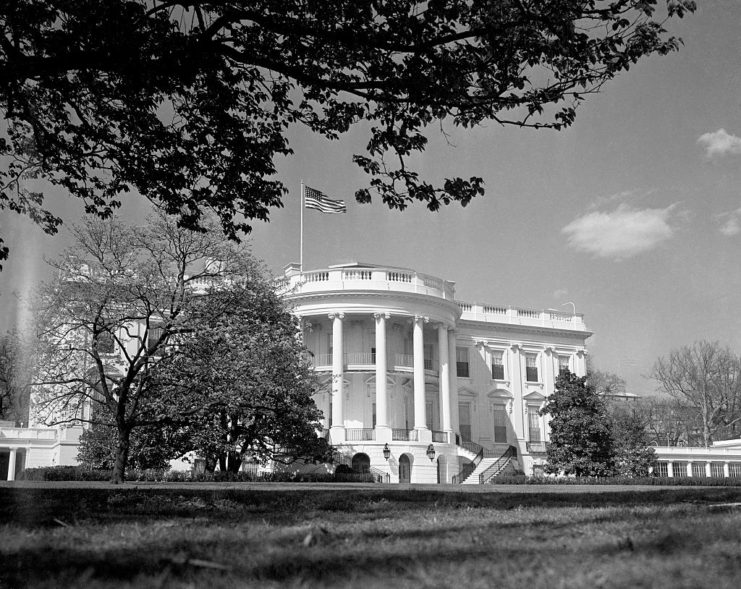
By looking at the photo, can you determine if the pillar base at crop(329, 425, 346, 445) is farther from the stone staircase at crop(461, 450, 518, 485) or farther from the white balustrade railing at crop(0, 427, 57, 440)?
the white balustrade railing at crop(0, 427, 57, 440)

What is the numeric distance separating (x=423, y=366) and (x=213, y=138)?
35933 mm

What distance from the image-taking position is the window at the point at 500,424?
54428 millimetres

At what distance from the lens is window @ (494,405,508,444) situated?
5443 centimetres

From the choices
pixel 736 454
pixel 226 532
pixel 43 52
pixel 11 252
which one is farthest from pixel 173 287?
pixel 736 454

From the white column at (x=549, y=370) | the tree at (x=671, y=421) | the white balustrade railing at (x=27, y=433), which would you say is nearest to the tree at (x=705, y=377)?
the tree at (x=671, y=421)

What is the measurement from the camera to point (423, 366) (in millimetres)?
47000

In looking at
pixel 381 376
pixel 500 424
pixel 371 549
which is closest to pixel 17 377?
pixel 371 549

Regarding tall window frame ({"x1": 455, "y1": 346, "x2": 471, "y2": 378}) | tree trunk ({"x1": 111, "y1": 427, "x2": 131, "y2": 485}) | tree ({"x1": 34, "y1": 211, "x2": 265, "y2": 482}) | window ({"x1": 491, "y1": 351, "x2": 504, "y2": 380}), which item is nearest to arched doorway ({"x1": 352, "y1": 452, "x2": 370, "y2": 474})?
tall window frame ({"x1": 455, "y1": 346, "x2": 471, "y2": 378})

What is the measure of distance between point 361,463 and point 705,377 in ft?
124

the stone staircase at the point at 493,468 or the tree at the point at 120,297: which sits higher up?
the tree at the point at 120,297

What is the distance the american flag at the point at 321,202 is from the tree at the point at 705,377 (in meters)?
37.5

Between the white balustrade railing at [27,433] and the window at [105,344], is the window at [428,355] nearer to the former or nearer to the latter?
the white balustrade railing at [27,433]

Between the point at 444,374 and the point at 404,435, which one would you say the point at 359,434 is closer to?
the point at 404,435

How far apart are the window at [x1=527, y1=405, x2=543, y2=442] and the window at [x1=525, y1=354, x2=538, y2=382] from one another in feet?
7.00
